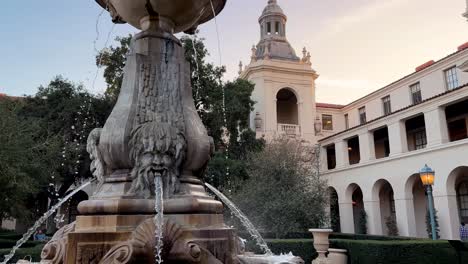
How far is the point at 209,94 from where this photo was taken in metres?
19.0

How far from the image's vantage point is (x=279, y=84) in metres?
32.2

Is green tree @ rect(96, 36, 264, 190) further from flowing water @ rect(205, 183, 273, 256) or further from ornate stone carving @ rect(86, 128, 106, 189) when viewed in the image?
ornate stone carving @ rect(86, 128, 106, 189)

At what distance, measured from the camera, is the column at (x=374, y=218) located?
25641 mm

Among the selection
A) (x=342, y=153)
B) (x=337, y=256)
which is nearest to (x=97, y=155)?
(x=337, y=256)

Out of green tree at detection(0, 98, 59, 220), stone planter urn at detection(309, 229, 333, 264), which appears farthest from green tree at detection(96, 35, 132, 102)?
stone planter urn at detection(309, 229, 333, 264)

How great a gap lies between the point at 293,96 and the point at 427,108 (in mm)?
15338

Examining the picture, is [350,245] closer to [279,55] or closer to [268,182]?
[268,182]

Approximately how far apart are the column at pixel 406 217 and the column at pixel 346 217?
4.93 m

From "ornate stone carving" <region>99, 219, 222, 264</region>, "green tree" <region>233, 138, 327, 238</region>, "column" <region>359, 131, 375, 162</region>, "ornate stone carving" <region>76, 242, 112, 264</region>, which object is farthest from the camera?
"column" <region>359, 131, 375, 162</region>

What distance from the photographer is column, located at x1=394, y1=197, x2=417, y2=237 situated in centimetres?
2252

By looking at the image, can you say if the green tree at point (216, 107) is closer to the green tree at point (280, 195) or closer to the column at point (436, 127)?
the green tree at point (280, 195)

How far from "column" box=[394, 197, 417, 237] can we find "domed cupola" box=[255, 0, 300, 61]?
1635 centimetres

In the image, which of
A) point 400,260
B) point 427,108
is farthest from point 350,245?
point 427,108

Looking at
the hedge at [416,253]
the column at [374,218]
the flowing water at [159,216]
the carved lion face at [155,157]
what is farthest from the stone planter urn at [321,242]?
the column at [374,218]
